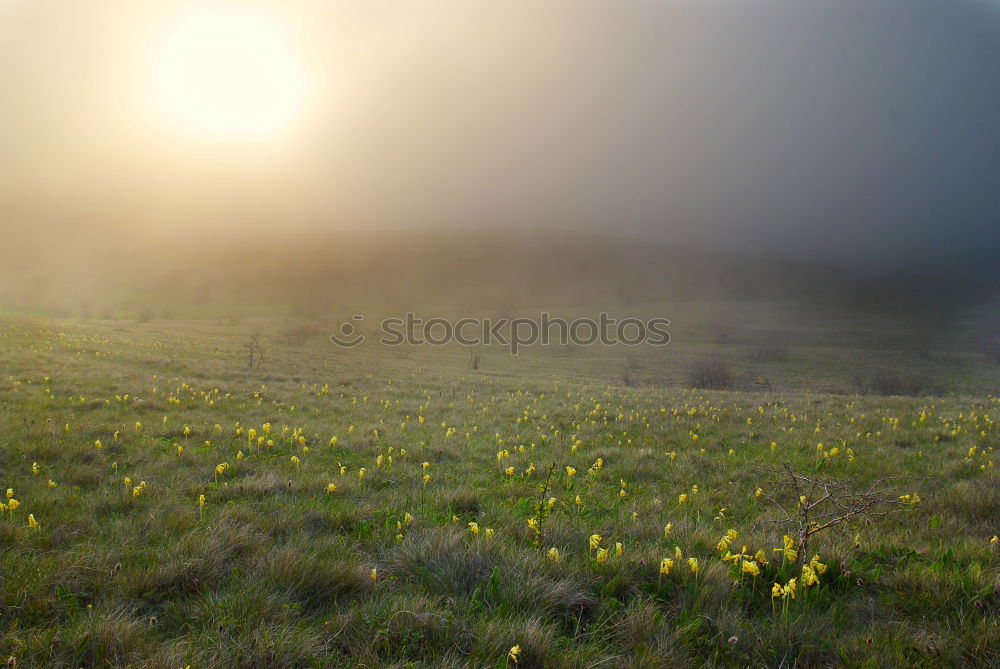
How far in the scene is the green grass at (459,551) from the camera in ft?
9.50

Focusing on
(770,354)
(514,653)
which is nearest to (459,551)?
(514,653)

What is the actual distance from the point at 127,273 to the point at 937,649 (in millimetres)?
201160

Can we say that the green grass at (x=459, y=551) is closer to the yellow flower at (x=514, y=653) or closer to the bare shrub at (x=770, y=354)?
the yellow flower at (x=514, y=653)

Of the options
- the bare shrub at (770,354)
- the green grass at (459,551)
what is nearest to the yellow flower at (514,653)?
the green grass at (459,551)

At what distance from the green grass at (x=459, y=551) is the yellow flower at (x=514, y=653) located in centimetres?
6

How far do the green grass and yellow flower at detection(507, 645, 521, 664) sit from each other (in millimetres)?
64

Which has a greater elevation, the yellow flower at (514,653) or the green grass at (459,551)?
the yellow flower at (514,653)

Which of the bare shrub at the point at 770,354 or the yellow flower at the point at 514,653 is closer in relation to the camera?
the yellow flower at the point at 514,653

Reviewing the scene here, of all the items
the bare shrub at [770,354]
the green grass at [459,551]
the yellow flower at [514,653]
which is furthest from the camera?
the bare shrub at [770,354]

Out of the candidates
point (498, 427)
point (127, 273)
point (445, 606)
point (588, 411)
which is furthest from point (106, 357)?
point (127, 273)

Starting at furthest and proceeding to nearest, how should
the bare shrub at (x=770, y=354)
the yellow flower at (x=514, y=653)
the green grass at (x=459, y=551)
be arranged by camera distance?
the bare shrub at (x=770, y=354), the green grass at (x=459, y=551), the yellow flower at (x=514, y=653)

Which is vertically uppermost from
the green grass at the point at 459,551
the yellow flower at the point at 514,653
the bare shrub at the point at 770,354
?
the yellow flower at the point at 514,653

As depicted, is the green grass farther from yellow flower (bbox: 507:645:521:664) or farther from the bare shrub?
the bare shrub

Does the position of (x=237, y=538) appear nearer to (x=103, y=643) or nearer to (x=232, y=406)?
(x=103, y=643)
